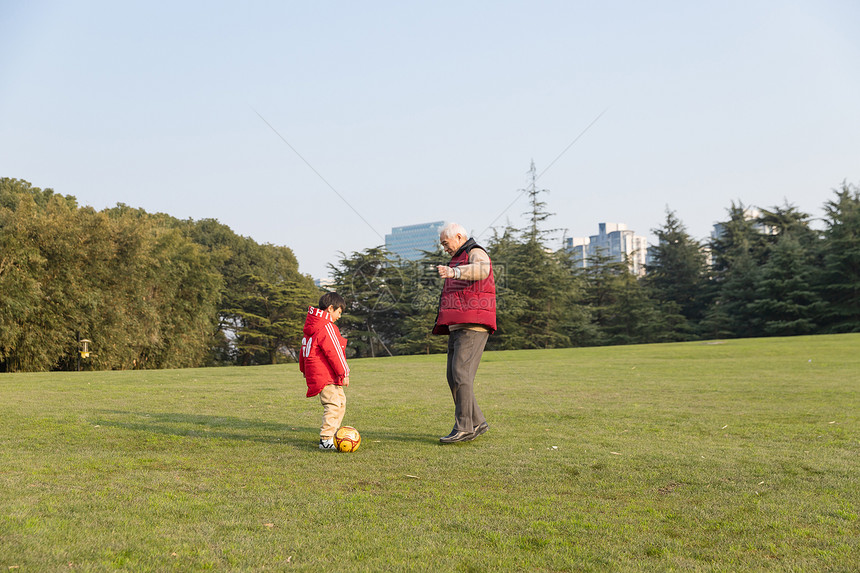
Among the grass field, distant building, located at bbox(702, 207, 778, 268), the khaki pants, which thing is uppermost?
distant building, located at bbox(702, 207, 778, 268)

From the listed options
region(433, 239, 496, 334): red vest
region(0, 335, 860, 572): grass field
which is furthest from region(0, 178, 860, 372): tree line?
region(433, 239, 496, 334): red vest

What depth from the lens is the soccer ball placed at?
5816 millimetres

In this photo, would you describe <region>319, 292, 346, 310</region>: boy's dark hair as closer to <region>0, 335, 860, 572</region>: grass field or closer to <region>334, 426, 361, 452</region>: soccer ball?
<region>334, 426, 361, 452</region>: soccer ball

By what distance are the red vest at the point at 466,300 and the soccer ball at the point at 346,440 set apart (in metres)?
1.37

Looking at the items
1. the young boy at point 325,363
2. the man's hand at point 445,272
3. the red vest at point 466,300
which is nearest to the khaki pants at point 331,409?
the young boy at point 325,363

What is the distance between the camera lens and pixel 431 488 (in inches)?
172

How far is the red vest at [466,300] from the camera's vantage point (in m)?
6.34

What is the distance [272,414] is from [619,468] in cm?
483

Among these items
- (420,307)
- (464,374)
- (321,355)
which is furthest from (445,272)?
(420,307)

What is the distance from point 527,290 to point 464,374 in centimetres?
4336

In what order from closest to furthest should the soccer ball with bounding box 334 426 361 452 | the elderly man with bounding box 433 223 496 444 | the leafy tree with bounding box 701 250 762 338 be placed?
the soccer ball with bounding box 334 426 361 452 → the elderly man with bounding box 433 223 496 444 → the leafy tree with bounding box 701 250 762 338

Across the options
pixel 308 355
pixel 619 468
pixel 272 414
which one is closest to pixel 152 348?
pixel 272 414

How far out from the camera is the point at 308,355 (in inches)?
245

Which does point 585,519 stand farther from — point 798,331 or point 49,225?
point 798,331
